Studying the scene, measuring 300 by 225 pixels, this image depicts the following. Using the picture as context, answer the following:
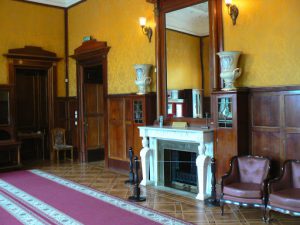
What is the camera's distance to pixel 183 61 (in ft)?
19.7

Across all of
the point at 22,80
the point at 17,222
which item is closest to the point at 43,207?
the point at 17,222

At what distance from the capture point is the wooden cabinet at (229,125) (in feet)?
16.0

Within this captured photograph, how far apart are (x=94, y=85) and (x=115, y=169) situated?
262cm

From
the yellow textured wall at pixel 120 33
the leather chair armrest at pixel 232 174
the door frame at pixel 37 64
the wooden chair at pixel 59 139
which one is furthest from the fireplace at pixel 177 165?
the door frame at pixel 37 64

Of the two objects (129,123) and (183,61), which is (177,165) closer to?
(129,123)

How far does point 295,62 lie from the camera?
179 inches

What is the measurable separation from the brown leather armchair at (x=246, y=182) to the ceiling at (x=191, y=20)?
2.21 m

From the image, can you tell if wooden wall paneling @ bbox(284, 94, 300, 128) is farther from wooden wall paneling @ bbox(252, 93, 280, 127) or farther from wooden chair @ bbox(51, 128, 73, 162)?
wooden chair @ bbox(51, 128, 73, 162)

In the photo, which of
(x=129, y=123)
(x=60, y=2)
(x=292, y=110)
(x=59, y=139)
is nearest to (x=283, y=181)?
(x=292, y=110)

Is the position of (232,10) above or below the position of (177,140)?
above

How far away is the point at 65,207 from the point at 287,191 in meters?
3.03

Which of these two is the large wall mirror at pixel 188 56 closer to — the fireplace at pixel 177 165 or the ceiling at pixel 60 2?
the fireplace at pixel 177 165

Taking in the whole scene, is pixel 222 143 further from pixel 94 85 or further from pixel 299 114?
pixel 94 85

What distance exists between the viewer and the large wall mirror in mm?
5453
